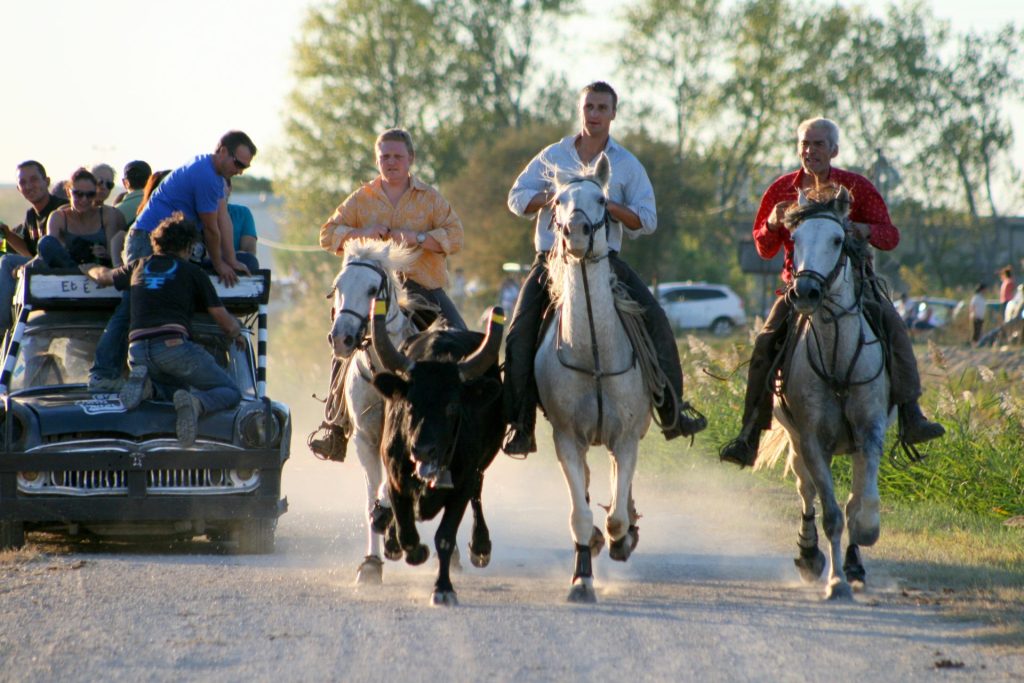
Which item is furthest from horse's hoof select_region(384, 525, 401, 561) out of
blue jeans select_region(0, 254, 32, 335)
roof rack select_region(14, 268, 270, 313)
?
blue jeans select_region(0, 254, 32, 335)

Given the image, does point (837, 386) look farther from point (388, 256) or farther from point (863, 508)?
point (388, 256)

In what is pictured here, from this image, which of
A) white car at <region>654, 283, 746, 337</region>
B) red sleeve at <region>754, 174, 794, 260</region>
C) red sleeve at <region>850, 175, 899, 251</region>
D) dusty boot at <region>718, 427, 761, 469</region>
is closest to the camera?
red sleeve at <region>850, 175, 899, 251</region>

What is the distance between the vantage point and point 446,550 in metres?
8.62

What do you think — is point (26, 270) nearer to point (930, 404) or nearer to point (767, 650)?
point (767, 650)

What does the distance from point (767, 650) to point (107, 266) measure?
23.3 feet

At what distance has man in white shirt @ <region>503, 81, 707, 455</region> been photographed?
9430 mm

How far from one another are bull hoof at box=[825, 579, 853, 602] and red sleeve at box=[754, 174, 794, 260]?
7.71ft

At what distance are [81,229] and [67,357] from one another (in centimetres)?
148

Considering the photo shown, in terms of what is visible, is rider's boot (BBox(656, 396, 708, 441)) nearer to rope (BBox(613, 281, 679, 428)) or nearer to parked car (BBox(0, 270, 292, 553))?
rope (BBox(613, 281, 679, 428))

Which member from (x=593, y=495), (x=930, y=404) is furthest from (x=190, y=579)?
(x=930, y=404)

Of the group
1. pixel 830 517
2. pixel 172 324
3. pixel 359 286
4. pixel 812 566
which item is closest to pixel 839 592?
pixel 830 517

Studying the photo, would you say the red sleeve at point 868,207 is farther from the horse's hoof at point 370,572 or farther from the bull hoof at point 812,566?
the horse's hoof at point 370,572

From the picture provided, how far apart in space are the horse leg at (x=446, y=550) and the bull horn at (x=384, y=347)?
84cm

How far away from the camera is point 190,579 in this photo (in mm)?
9242
